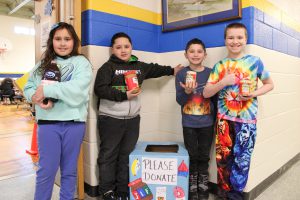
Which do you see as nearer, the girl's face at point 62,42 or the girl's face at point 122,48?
the girl's face at point 62,42

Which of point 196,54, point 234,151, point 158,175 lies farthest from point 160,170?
point 196,54

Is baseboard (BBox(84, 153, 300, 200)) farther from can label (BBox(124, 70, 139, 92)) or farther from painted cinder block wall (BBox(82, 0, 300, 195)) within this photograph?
can label (BBox(124, 70, 139, 92))

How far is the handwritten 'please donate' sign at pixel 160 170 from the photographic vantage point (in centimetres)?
180

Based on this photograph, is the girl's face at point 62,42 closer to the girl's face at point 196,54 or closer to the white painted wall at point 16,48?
the girl's face at point 196,54

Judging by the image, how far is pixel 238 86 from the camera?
170 cm

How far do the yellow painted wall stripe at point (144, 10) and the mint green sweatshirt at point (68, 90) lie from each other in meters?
0.52

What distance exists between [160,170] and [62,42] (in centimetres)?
104

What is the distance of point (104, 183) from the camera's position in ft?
6.26

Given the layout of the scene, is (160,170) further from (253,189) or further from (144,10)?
(144,10)

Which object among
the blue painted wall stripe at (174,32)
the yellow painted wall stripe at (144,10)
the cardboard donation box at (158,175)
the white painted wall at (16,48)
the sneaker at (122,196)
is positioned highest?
the white painted wall at (16,48)

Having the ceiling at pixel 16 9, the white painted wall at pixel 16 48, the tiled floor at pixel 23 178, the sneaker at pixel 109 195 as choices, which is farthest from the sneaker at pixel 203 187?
the white painted wall at pixel 16 48

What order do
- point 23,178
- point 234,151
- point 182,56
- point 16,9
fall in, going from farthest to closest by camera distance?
point 16,9 → point 23,178 → point 182,56 → point 234,151

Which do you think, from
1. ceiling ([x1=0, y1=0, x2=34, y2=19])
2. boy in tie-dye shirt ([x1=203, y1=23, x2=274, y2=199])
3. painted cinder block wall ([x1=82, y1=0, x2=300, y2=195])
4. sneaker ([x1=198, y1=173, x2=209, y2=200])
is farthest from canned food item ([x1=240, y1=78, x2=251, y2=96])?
ceiling ([x1=0, y1=0, x2=34, y2=19])

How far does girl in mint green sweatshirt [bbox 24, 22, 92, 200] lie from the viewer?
150 cm
